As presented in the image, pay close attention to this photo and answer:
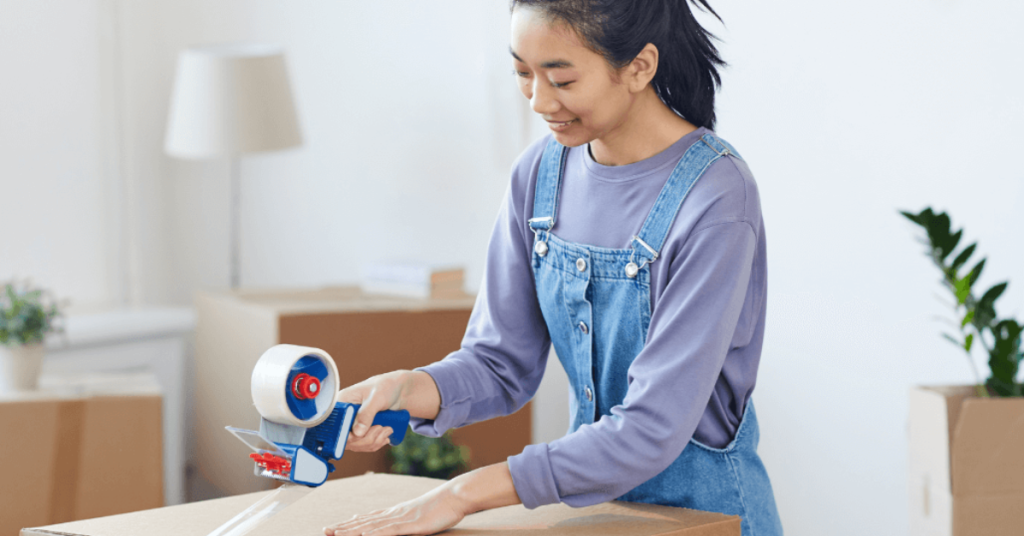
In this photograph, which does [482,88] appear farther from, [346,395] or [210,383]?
[346,395]

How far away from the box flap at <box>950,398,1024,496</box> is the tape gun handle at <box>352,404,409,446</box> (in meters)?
0.75

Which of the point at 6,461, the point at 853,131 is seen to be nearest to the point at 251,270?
the point at 6,461

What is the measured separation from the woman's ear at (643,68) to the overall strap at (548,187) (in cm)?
15

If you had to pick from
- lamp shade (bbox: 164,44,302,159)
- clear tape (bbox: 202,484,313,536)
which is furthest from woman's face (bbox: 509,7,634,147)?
lamp shade (bbox: 164,44,302,159)

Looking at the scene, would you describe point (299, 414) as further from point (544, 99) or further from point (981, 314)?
point (981, 314)

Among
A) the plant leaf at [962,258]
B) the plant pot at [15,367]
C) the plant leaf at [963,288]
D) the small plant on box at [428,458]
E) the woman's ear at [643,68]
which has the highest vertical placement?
the woman's ear at [643,68]

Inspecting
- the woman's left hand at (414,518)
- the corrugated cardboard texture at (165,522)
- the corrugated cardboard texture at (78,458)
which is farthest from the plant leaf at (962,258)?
the corrugated cardboard texture at (78,458)

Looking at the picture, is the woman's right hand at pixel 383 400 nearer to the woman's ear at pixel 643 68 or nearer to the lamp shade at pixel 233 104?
the woman's ear at pixel 643 68

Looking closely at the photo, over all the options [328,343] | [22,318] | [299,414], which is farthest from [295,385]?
[22,318]

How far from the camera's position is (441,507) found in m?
0.86

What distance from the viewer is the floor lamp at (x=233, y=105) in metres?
2.47

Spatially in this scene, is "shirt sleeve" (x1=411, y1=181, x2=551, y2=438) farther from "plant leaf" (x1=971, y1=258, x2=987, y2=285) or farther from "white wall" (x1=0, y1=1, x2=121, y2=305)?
"white wall" (x1=0, y1=1, x2=121, y2=305)

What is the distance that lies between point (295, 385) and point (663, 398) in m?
0.32

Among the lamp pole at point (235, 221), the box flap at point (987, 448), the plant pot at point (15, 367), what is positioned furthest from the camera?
the lamp pole at point (235, 221)
